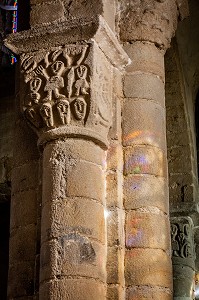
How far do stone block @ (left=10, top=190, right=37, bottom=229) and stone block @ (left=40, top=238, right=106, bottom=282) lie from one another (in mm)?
397

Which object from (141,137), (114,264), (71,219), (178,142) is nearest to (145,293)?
(114,264)

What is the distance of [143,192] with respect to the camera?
418 centimetres

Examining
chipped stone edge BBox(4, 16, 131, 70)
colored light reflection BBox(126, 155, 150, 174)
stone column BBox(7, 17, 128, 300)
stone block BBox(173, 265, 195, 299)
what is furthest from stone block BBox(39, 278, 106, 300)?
stone block BBox(173, 265, 195, 299)

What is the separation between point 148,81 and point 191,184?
9.88 ft

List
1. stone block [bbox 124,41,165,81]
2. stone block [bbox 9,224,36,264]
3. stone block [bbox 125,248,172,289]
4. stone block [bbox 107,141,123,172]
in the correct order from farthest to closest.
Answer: stone block [bbox 124,41,165,81] < stone block [bbox 107,141,123,172] < stone block [bbox 9,224,36,264] < stone block [bbox 125,248,172,289]

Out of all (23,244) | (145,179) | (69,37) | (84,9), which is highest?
(84,9)

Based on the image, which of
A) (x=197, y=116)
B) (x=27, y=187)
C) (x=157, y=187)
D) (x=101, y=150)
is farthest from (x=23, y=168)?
(x=197, y=116)

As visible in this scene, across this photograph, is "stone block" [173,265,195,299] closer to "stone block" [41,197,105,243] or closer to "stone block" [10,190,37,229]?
"stone block" [10,190,37,229]

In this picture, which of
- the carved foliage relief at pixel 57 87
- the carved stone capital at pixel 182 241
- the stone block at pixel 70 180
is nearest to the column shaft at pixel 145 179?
the stone block at pixel 70 180

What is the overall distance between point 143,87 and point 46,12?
866 mm

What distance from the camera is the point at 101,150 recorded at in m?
4.16

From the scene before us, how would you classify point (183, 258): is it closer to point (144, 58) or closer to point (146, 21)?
point (144, 58)

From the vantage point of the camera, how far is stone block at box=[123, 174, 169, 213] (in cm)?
416

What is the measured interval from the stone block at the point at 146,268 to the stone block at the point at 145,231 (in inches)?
1.8
